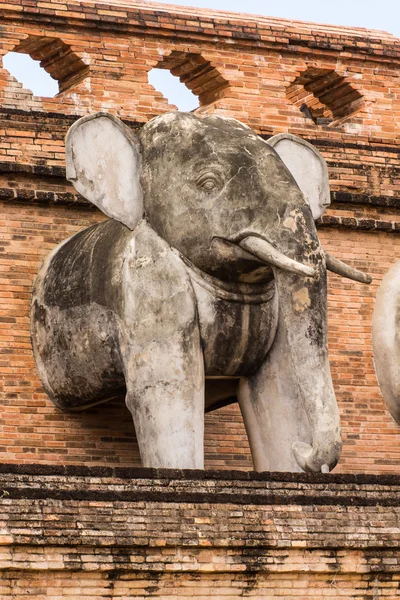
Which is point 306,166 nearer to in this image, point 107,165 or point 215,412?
point 107,165

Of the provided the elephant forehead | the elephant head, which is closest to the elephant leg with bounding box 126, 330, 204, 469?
the elephant head

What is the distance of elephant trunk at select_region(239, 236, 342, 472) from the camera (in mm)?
12047

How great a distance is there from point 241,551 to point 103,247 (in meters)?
3.12

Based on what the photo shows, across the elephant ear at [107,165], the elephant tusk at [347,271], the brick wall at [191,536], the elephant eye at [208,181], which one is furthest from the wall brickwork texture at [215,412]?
the elephant eye at [208,181]

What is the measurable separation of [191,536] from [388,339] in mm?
4487

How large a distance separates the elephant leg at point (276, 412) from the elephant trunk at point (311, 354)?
0.11 meters

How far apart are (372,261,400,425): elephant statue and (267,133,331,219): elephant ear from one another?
4.39ft

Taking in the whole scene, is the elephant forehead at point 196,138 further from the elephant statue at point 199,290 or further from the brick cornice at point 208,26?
the brick cornice at point 208,26

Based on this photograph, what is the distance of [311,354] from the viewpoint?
12.4 meters

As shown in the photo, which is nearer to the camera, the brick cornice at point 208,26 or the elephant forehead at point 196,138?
the elephant forehead at point 196,138

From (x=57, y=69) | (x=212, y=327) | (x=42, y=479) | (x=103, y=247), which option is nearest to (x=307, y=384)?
(x=212, y=327)

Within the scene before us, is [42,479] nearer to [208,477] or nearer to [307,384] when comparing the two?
[208,477]

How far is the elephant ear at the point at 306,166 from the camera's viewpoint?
1351cm

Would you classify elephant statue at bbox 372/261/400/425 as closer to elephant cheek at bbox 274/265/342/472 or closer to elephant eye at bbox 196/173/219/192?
elephant cheek at bbox 274/265/342/472
